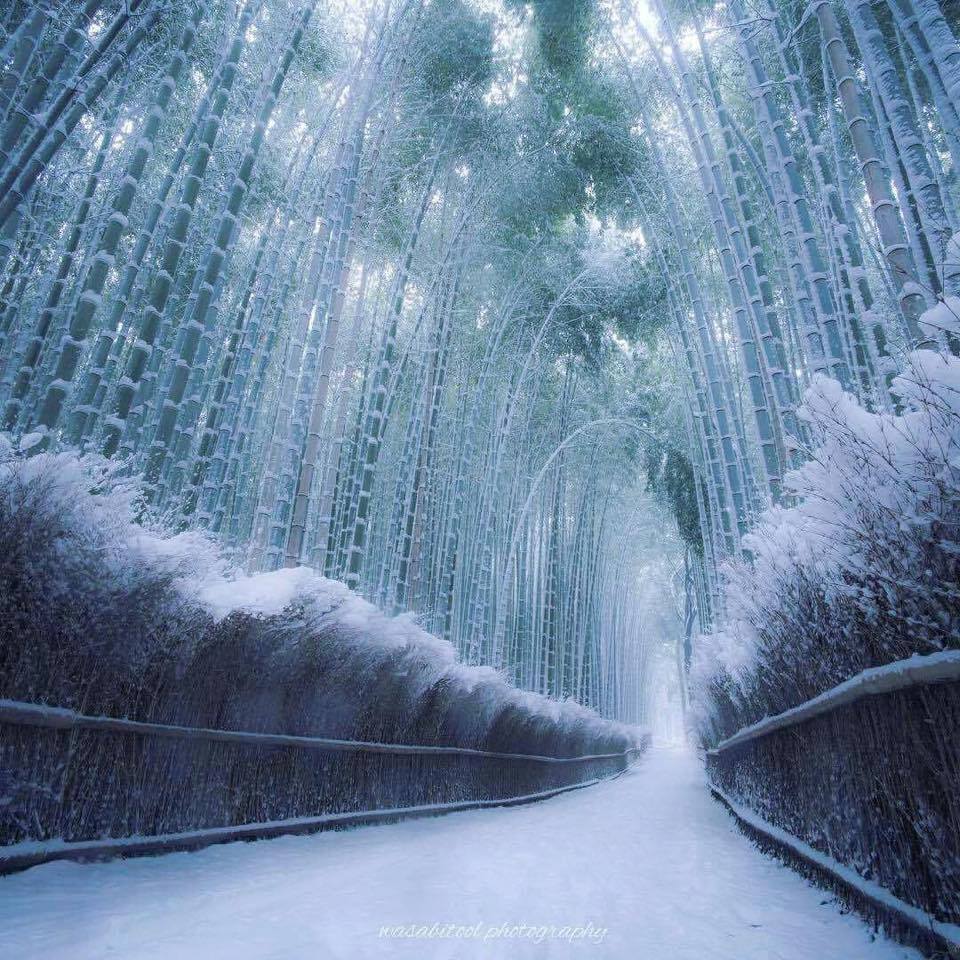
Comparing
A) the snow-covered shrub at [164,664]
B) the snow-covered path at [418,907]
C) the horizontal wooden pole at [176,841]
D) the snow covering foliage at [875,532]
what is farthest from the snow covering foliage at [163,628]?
the snow covering foliage at [875,532]

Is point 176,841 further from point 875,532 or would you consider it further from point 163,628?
point 875,532

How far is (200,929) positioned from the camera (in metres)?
1.29

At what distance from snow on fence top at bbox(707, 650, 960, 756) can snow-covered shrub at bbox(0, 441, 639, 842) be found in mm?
1654

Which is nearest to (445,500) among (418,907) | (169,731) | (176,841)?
(169,731)

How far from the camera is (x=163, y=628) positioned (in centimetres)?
189

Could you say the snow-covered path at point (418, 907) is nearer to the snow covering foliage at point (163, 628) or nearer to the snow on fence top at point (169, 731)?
the snow on fence top at point (169, 731)

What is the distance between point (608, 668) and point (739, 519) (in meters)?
10.4

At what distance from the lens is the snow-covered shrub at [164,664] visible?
1496mm

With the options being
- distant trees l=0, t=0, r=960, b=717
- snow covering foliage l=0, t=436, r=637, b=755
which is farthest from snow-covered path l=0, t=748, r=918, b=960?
distant trees l=0, t=0, r=960, b=717

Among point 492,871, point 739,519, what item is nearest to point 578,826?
point 492,871

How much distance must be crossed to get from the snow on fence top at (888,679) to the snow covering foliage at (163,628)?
1.65 meters

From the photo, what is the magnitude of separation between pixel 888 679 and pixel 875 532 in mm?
281

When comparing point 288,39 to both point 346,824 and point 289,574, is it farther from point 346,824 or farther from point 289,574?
point 346,824

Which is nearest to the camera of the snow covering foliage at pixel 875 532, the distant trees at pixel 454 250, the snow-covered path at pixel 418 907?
the snow covering foliage at pixel 875 532
